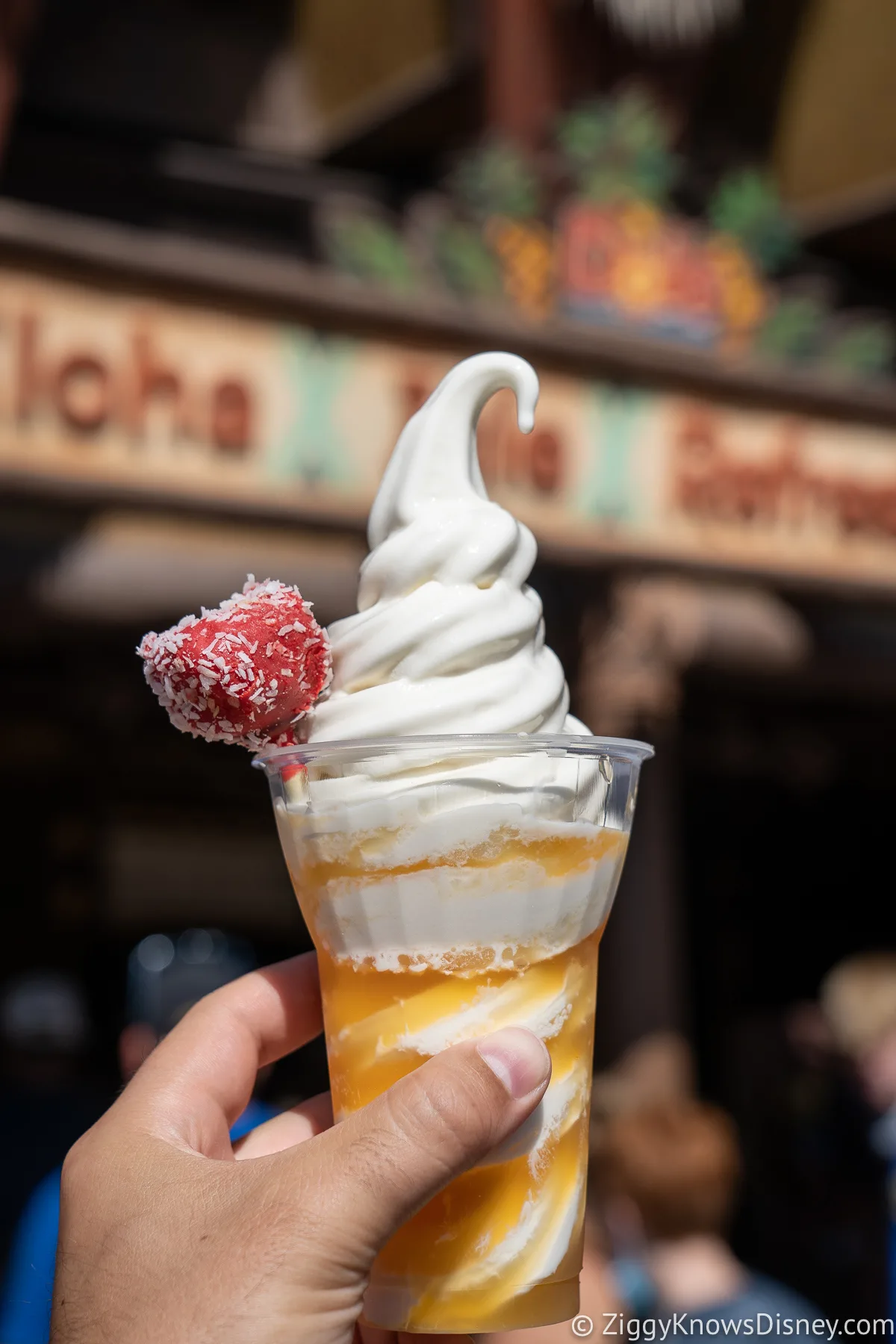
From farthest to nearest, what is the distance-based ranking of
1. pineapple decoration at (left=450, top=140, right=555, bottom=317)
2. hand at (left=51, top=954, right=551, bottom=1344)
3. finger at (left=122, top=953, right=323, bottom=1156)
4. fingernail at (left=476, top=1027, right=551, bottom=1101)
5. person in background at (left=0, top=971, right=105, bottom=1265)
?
pineapple decoration at (left=450, top=140, right=555, bottom=317) < person in background at (left=0, top=971, right=105, bottom=1265) < finger at (left=122, top=953, right=323, bottom=1156) < fingernail at (left=476, top=1027, right=551, bottom=1101) < hand at (left=51, top=954, right=551, bottom=1344)

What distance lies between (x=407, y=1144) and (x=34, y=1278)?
1.71 m

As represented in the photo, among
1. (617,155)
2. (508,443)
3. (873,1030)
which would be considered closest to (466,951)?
(873,1030)

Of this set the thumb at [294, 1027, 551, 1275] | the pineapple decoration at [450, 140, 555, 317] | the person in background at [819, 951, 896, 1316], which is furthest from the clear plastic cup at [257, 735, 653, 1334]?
the pineapple decoration at [450, 140, 555, 317]

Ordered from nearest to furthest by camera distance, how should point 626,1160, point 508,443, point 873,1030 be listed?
point 626,1160 < point 873,1030 < point 508,443

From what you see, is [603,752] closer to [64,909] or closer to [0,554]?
[0,554]

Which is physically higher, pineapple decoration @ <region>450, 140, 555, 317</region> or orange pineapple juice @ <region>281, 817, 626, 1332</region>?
pineapple decoration @ <region>450, 140, 555, 317</region>

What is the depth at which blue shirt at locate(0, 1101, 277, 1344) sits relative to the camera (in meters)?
2.50

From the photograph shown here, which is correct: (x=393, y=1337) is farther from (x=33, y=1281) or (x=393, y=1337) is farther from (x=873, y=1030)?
(x=873, y=1030)

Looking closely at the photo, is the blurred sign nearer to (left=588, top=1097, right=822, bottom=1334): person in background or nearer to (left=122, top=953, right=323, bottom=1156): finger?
(left=588, top=1097, right=822, bottom=1334): person in background

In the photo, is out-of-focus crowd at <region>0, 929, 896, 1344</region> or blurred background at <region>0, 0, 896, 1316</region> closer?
out-of-focus crowd at <region>0, 929, 896, 1344</region>

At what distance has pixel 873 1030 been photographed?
4797 millimetres

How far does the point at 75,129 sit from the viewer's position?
24.5ft

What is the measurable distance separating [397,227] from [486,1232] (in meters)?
7.40

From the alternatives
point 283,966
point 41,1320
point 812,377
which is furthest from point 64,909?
point 283,966
